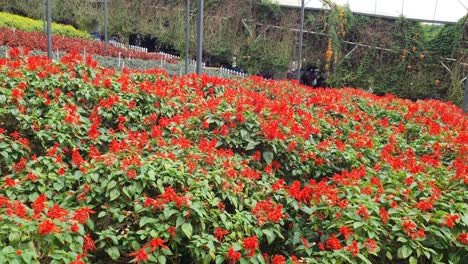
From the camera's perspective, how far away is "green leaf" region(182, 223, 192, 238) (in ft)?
7.45

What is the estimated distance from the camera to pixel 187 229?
2287 millimetres

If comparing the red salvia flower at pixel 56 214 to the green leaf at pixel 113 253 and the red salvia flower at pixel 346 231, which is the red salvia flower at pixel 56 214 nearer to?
the green leaf at pixel 113 253

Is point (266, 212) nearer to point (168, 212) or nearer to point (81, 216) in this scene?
point (168, 212)

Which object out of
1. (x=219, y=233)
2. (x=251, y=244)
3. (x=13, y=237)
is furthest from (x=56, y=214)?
(x=251, y=244)

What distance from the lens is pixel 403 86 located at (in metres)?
15.3

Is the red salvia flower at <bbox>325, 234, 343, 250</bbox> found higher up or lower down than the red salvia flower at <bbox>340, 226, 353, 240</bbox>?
lower down

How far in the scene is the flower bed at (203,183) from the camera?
2.30m

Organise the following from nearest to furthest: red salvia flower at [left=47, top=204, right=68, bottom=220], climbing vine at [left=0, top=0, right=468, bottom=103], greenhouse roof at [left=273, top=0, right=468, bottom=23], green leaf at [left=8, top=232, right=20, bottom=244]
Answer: green leaf at [left=8, top=232, right=20, bottom=244]
red salvia flower at [left=47, top=204, right=68, bottom=220]
greenhouse roof at [left=273, top=0, right=468, bottom=23]
climbing vine at [left=0, top=0, right=468, bottom=103]

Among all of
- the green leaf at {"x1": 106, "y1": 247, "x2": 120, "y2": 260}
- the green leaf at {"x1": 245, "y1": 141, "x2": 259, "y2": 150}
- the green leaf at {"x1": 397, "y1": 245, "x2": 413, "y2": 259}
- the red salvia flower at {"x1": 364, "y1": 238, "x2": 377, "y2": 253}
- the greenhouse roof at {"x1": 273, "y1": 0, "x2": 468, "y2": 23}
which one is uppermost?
the greenhouse roof at {"x1": 273, "y1": 0, "x2": 468, "y2": 23}

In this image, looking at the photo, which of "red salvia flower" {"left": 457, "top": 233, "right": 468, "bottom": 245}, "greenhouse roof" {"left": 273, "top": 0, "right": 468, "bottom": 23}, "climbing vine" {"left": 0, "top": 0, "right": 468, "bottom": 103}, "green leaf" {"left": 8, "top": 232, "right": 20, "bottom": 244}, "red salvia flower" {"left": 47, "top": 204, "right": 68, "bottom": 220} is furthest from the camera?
"climbing vine" {"left": 0, "top": 0, "right": 468, "bottom": 103}

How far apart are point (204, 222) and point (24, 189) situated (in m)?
1.01

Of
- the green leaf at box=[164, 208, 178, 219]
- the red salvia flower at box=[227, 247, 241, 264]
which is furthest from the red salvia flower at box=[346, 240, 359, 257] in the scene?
the green leaf at box=[164, 208, 178, 219]

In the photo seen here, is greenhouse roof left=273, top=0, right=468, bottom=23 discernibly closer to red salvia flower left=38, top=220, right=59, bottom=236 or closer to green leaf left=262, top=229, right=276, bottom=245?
green leaf left=262, top=229, right=276, bottom=245

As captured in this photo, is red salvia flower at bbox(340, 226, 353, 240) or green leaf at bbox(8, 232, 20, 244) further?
red salvia flower at bbox(340, 226, 353, 240)
